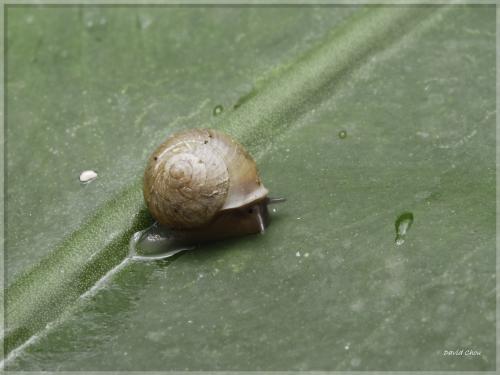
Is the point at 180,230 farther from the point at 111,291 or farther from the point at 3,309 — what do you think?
the point at 3,309

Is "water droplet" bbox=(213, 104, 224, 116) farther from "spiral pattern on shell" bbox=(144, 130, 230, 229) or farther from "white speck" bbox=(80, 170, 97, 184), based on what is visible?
"white speck" bbox=(80, 170, 97, 184)

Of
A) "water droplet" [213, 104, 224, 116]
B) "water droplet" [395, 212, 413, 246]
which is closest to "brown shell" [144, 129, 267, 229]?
"water droplet" [213, 104, 224, 116]

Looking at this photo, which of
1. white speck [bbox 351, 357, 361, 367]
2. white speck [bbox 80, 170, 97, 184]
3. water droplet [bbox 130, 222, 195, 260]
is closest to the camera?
white speck [bbox 351, 357, 361, 367]

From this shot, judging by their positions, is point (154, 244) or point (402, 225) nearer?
point (402, 225)

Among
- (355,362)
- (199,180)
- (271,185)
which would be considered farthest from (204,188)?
(355,362)

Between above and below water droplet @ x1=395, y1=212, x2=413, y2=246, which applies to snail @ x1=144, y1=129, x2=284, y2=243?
above

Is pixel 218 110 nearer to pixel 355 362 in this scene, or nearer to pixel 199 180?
pixel 199 180

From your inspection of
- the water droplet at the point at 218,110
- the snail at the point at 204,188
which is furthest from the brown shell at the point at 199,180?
the water droplet at the point at 218,110
